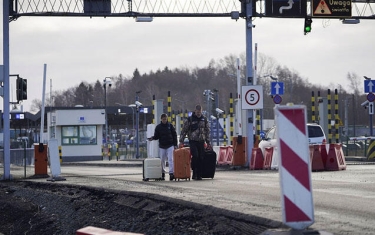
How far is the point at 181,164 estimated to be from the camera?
71.5ft

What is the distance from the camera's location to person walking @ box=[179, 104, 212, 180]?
21.7 meters

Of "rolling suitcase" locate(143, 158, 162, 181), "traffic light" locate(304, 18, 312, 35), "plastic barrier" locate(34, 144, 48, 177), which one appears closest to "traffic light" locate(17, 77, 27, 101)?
"plastic barrier" locate(34, 144, 48, 177)

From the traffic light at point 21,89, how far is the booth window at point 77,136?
35100 millimetres

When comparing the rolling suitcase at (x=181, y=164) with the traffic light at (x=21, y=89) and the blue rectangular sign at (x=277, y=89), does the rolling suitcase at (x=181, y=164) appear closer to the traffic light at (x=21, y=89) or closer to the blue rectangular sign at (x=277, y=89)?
the traffic light at (x=21, y=89)

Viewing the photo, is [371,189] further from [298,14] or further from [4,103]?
[298,14]

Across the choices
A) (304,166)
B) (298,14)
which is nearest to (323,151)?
(298,14)

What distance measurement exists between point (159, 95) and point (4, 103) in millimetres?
135080

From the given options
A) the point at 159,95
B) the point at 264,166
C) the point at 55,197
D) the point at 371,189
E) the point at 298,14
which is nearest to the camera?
the point at 371,189

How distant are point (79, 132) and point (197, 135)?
4255 centimetres

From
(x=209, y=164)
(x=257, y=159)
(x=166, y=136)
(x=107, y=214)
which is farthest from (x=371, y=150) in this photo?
(x=107, y=214)

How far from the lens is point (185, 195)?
14898mm

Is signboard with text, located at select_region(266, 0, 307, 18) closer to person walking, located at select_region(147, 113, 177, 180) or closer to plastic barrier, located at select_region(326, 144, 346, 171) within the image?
plastic barrier, located at select_region(326, 144, 346, 171)

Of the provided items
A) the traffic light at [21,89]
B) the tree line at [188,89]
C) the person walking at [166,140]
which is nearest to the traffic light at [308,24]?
the traffic light at [21,89]

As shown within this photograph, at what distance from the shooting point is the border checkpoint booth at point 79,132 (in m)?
62.3
